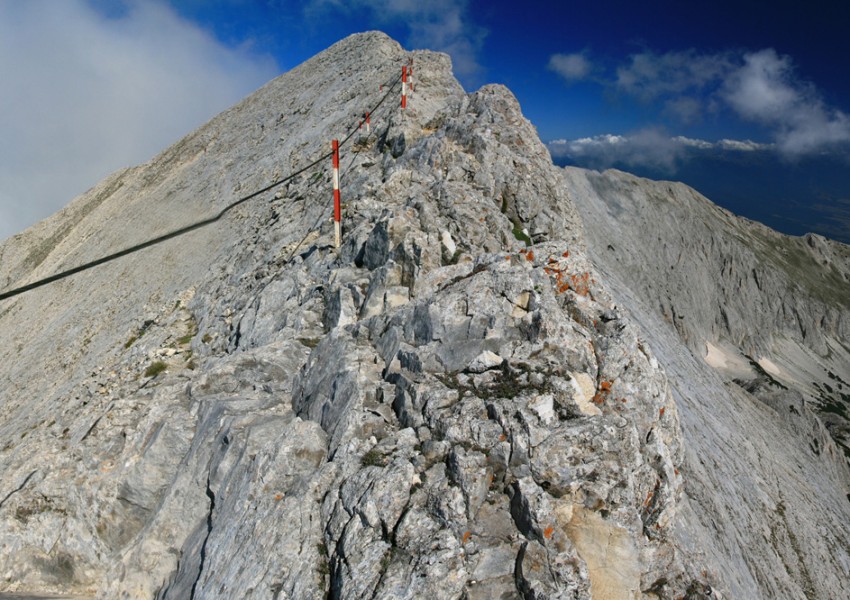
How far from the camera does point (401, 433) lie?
1012 centimetres

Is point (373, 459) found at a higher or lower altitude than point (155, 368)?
higher

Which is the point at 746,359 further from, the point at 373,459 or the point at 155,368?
the point at 373,459

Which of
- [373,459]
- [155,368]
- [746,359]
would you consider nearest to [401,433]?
[373,459]

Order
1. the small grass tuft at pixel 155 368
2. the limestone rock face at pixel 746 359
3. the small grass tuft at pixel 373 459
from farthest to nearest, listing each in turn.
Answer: the limestone rock face at pixel 746 359
the small grass tuft at pixel 155 368
the small grass tuft at pixel 373 459

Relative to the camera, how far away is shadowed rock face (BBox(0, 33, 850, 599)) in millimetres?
8586

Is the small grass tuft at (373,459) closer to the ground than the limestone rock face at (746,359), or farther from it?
closer to the ground

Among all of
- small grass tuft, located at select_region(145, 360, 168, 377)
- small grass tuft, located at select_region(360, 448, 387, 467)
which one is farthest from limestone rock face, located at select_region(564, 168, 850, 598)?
small grass tuft, located at select_region(145, 360, 168, 377)

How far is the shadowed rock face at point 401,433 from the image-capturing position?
8.59 m

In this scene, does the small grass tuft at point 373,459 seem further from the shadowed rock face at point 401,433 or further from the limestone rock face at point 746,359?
the limestone rock face at point 746,359

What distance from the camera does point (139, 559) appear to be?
1153 cm

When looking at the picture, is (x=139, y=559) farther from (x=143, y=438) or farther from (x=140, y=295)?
(x=140, y=295)

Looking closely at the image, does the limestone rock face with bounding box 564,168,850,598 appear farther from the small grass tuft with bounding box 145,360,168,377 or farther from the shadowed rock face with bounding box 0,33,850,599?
the small grass tuft with bounding box 145,360,168,377

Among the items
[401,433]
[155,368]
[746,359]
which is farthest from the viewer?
[746,359]

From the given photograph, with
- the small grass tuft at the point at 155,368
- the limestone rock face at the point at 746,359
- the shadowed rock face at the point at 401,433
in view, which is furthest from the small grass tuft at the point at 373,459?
the small grass tuft at the point at 155,368
